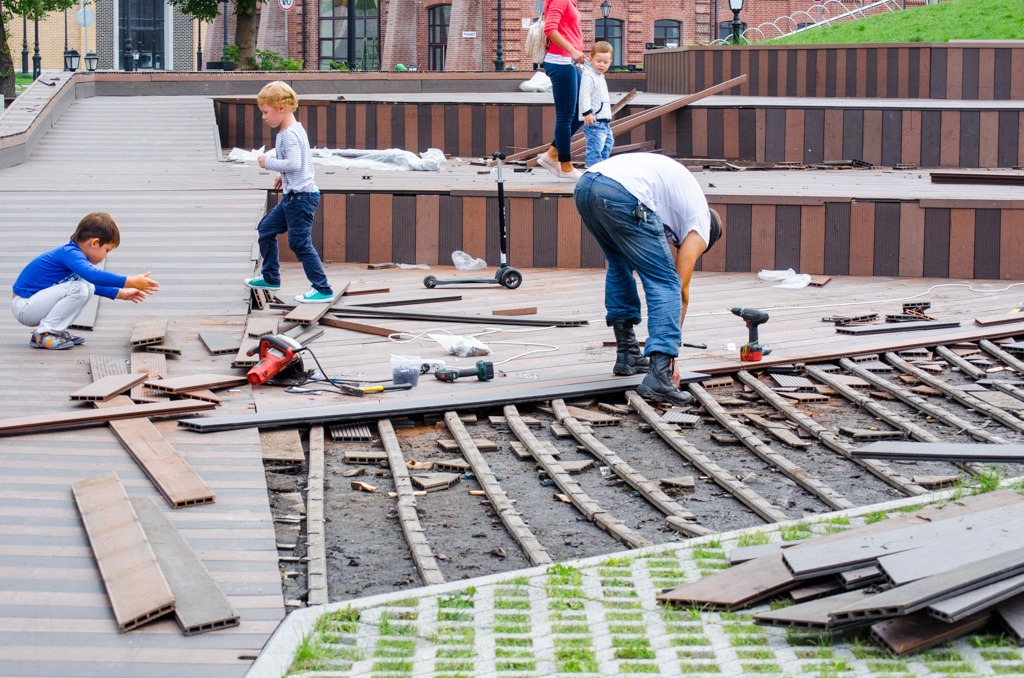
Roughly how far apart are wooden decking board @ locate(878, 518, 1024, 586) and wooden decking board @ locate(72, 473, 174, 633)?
6.92 ft

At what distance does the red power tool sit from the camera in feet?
19.8

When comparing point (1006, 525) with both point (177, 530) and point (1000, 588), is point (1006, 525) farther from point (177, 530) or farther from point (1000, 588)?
point (177, 530)

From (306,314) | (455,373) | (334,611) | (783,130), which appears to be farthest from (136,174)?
(334,611)

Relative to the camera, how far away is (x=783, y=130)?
531 inches

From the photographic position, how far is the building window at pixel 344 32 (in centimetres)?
3888

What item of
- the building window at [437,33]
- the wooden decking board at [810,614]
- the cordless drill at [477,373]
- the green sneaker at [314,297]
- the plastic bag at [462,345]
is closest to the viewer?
the wooden decking board at [810,614]

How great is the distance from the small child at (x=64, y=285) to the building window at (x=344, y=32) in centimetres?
3293

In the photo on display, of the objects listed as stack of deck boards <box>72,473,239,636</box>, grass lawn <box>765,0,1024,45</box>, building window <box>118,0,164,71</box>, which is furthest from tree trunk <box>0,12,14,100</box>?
stack of deck boards <box>72,473,239,636</box>

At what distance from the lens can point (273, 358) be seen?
19.9 ft

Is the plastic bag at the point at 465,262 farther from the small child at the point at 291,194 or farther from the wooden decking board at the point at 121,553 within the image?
the wooden decking board at the point at 121,553

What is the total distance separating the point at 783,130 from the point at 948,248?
416cm

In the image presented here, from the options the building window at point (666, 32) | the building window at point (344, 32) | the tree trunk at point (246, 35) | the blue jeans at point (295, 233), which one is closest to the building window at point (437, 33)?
the building window at point (344, 32)

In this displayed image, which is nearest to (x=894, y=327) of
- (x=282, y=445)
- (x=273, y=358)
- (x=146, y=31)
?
(x=273, y=358)

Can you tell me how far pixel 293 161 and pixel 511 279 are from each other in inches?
81.7
